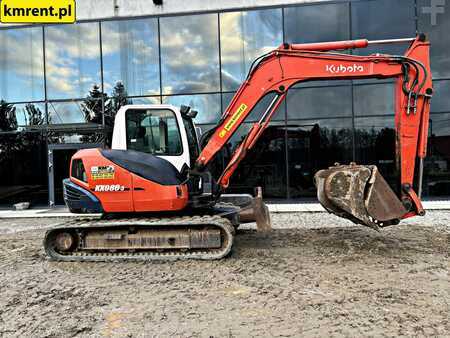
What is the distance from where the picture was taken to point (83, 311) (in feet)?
14.3

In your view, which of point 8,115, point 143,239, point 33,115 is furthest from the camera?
point 8,115

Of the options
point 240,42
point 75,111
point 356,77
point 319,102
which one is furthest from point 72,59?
→ point 356,77

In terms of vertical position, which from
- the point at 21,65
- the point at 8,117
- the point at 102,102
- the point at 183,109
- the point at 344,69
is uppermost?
the point at 21,65

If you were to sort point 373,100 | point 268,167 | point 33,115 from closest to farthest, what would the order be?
point 373,100, point 268,167, point 33,115

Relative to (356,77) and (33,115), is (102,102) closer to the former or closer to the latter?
(33,115)

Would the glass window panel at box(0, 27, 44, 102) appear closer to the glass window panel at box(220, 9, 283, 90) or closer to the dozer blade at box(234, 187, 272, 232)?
the glass window panel at box(220, 9, 283, 90)

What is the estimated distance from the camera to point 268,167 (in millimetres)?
15078

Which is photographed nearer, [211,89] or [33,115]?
[211,89]

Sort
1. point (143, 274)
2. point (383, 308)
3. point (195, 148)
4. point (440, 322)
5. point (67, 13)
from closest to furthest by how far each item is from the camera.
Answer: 1. point (440, 322)
2. point (383, 308)
3. point (143, 274)
4. point (195, 148)
5. point (67, 13)

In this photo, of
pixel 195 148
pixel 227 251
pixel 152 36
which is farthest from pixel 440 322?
pixel 152 36

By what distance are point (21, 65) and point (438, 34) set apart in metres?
16.5

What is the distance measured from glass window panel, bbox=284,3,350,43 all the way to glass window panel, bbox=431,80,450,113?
12.6 ft

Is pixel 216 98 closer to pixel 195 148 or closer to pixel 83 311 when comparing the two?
pixel 195 148

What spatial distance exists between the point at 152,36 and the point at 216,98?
3518 millimetres
